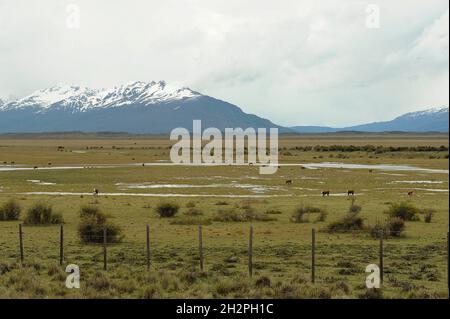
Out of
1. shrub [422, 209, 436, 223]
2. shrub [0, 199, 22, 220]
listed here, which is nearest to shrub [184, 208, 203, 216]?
shrub [0, 199, 22, 220]

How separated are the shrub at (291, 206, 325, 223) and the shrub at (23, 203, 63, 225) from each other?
13.1m

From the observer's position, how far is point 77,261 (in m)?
24.2

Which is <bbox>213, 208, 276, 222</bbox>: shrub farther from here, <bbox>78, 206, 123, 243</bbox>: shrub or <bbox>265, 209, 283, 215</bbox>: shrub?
<bbox>78, 206, 123, 243</bbox>: shrub

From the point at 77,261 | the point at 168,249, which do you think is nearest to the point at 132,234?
the point at 168,249

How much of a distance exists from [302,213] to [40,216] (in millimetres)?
14730

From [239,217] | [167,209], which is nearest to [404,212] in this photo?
[239,217]

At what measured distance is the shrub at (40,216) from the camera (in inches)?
1411

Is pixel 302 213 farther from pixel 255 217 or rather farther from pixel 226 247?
pixel 226 247

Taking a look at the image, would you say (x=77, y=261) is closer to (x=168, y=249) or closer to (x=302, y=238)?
(x=168, y=249)

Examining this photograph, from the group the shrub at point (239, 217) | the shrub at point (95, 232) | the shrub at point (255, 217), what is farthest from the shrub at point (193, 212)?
the shrub at point (95, 232)

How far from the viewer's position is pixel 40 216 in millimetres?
36000

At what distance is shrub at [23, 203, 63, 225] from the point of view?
3585cm

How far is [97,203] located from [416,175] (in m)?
39.4

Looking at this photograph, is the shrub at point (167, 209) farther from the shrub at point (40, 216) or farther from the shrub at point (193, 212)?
the shrub at point (40, 216)
